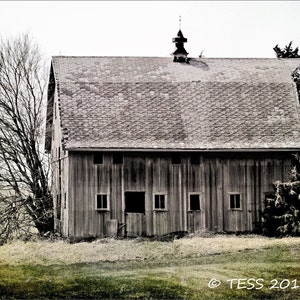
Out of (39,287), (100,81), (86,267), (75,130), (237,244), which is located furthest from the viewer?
(100,81)

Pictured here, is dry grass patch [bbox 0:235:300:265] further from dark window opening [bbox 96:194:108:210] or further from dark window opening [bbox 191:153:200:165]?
dark window opening [bbox 191:153:200:165]

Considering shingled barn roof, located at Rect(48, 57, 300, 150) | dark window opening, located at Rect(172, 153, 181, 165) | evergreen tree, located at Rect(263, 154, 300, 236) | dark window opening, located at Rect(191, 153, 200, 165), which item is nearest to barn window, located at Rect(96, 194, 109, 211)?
shingled barn roof, located at Rect(48, 57, 300, 150)

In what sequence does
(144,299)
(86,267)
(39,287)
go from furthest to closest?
(86,267), (39,287), (144,299)

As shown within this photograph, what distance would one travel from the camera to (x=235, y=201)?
31953mm

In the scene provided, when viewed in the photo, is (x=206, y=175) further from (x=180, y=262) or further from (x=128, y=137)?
(x=180, y=262)

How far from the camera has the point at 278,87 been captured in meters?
34.4

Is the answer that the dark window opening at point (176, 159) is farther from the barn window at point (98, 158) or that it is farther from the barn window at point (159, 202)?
the barn window at point (98, 158)

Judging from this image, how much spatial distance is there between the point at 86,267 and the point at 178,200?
8640 millimetres

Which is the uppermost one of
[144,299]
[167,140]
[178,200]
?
[167,140]

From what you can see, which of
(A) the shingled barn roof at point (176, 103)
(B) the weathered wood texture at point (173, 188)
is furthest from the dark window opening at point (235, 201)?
(A) the shingled barn roof at point (176, 103)

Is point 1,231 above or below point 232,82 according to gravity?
below

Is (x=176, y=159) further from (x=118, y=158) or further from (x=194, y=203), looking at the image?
(x=118, y=158)

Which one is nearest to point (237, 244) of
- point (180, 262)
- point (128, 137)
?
point (180, 262)

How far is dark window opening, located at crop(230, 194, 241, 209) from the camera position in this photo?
31922 mm
